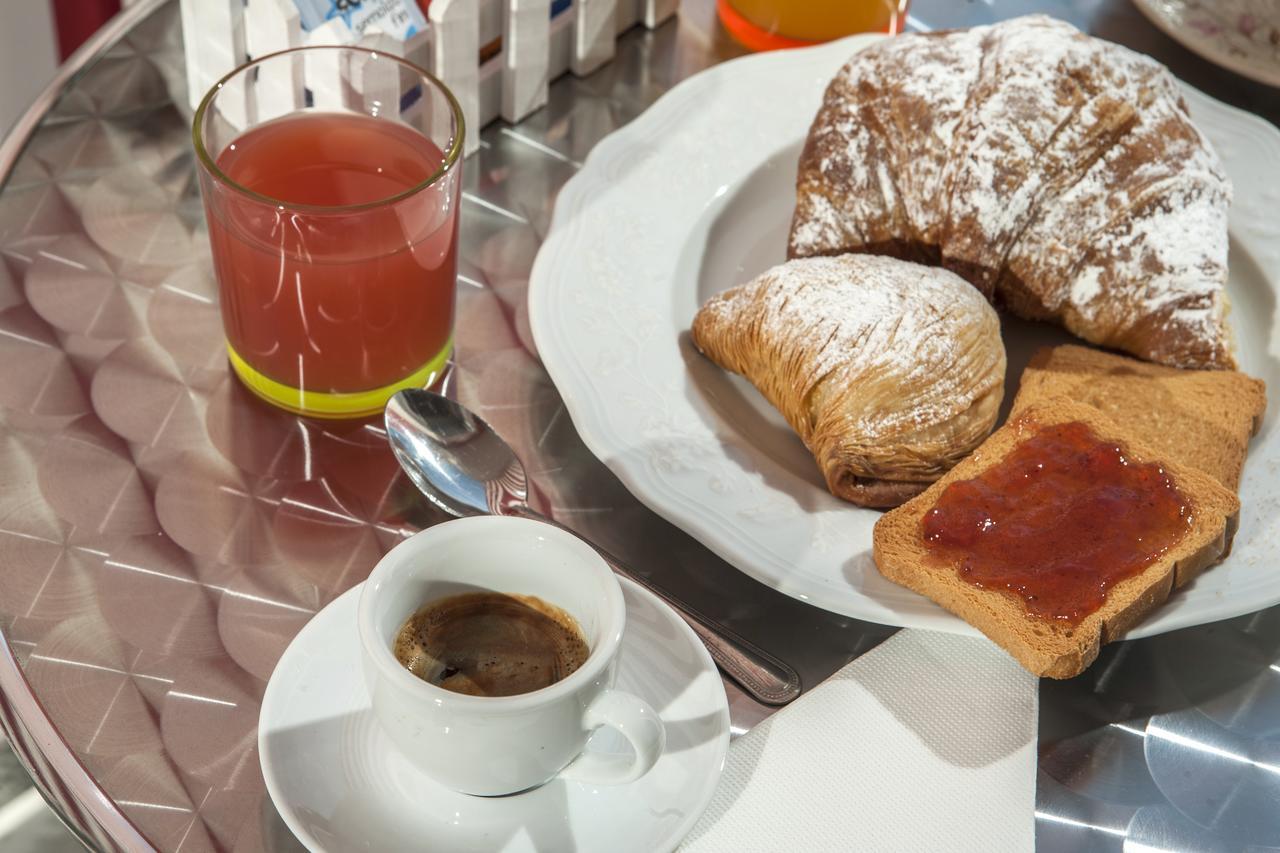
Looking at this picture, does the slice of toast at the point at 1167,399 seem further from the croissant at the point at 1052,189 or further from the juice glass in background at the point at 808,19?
the juice glass in background at the point at 808,19

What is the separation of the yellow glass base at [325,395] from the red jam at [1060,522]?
0.42 metres

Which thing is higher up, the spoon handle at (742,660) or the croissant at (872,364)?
the croissant at (872,364)

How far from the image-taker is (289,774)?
74cm

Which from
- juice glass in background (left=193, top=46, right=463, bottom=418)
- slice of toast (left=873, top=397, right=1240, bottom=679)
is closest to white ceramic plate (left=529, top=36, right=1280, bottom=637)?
slice of toast (left=873, top=397, right=1240, bottom=679)

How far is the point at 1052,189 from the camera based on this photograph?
114 centimetres

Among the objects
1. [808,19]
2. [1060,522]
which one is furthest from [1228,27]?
[1060,522]

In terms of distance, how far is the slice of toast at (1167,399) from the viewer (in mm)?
1012

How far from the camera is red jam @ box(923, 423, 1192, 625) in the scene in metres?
0.88

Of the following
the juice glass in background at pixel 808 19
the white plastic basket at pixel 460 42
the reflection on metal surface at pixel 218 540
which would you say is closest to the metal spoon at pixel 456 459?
the reflection on metal surface at pixel 218 540

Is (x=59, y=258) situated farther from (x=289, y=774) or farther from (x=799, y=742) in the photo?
(x=799, y=742)

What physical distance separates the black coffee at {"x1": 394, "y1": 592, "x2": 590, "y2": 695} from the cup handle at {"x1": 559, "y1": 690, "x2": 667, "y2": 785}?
0.13ft

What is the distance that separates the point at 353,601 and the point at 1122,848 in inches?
20.5

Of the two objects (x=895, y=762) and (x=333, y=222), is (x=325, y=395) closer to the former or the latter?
(x=333, y=222)

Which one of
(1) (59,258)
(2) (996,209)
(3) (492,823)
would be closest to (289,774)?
(3) (492,823)
